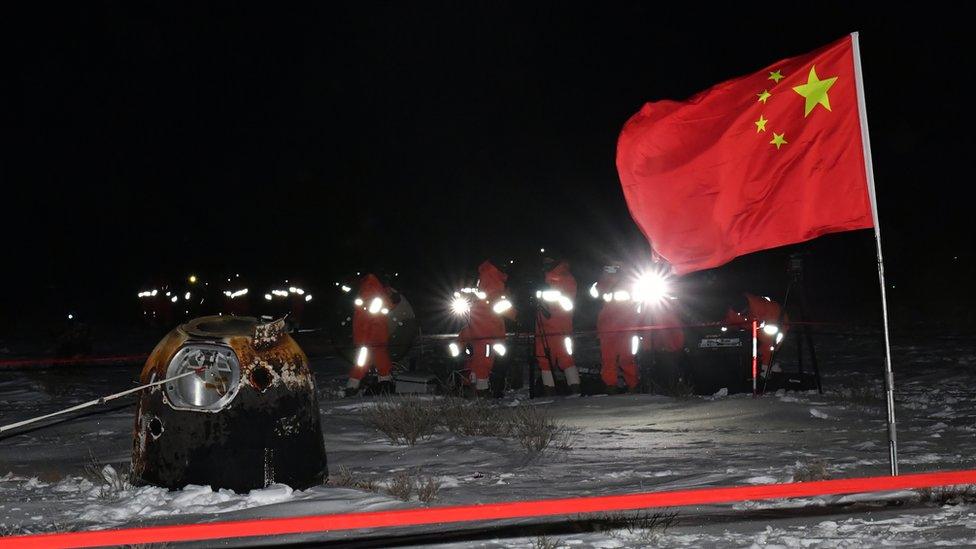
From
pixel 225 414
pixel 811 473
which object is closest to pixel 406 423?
pixel 225 414

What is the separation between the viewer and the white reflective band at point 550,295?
41.5ft

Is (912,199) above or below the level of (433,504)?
above

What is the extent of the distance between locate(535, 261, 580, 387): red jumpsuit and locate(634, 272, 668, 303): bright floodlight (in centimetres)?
86

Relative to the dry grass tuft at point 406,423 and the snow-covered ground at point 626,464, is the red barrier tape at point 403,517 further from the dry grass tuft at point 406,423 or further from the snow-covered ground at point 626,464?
the dry grass tuft at point 406,423

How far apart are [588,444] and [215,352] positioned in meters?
3.42

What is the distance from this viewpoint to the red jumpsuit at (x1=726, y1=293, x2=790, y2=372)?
42.1 feet

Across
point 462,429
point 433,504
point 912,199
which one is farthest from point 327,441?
point 912,199

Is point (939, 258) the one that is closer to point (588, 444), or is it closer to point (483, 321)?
point (483, 321)

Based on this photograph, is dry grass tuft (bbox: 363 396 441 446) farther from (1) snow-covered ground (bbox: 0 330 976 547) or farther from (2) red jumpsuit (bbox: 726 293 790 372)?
(2) red jumpsuit (bbox: 726 293 790 372)

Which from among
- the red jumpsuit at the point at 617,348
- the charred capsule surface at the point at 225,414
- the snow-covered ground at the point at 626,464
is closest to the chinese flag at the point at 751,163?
the snow-covered ground at the point at 626,464

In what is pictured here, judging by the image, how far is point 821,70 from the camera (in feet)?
18.9

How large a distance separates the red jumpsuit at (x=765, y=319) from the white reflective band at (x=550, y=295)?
237 cm

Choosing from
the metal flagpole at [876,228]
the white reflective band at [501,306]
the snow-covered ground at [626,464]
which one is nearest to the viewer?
the snow-covered ground at [626,464]

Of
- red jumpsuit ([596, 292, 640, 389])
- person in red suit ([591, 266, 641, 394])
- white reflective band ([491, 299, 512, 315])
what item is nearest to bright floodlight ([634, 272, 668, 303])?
person in red suit ([591, 266, 641, 394])
